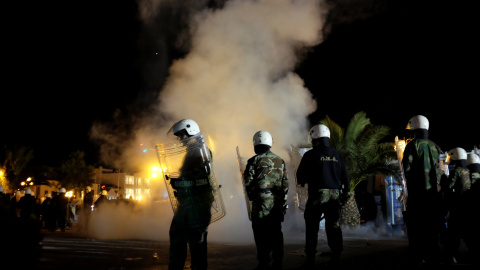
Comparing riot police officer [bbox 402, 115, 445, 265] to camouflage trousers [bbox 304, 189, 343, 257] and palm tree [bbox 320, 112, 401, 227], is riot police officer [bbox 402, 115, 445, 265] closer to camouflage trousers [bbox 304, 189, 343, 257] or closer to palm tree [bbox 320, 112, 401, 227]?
camouflage trousers [bbox 304, 189, 343, 257]

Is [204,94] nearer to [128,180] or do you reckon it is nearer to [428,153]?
[428,153]

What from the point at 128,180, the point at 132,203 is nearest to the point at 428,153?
the point at 132,203

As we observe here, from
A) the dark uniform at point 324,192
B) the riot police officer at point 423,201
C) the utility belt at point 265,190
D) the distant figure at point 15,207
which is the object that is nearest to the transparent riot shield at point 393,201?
the riot police officer at point 423,201

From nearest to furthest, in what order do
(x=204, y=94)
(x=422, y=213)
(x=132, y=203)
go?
(x=422, y=213), (x=132, y=203), (x=204, y=94)

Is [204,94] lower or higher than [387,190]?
higher

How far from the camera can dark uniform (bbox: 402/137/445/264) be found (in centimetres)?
577

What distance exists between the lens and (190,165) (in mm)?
5086

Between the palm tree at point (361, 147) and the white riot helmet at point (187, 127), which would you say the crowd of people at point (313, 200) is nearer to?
the white riot helmet at point (187, 127)

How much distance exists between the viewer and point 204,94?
18047 mm

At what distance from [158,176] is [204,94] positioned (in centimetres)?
450

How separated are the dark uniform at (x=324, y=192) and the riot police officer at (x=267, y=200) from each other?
46cm

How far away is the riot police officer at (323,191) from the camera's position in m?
5.84

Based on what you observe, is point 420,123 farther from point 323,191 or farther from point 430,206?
point 323,191

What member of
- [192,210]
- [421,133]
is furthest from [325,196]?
[192,210]
